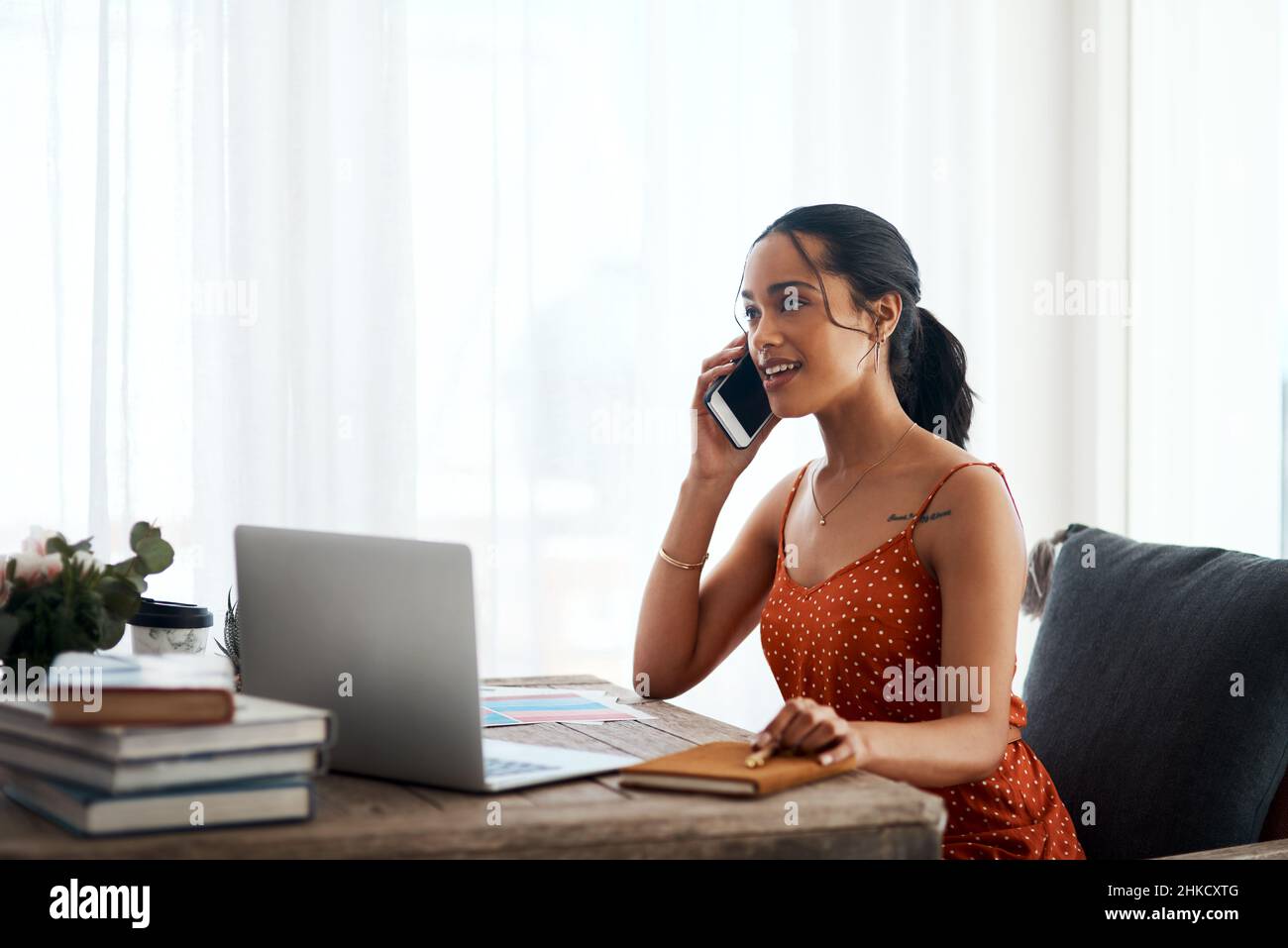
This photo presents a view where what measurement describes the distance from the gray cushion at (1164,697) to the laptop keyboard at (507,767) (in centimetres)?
73

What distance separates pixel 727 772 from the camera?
38.8 inches

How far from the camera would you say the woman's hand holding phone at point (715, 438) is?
1.77 m

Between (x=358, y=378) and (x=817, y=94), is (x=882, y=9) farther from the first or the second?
(x=358, y=378)

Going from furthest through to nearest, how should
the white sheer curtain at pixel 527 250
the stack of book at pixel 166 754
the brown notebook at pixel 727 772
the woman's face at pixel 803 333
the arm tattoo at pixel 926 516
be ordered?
the white sheer curtain at pixel 527 250, the woman's face at pixel 803 333, the arm tattoo at pixel 926 516, the brown notebook at pixel 727 772, the stack of book at pixel 166 754

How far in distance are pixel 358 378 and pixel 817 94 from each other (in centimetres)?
128

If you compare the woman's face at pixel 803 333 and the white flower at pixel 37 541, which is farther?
the woman's face at pixel 803 333

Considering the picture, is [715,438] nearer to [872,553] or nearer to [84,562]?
[872,553]

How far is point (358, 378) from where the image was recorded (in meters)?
2.63

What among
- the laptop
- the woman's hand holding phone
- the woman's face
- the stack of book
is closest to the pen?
the laptop

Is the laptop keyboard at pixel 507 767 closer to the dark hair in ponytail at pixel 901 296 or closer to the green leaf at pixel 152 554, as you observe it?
the green leaf at pixel 152 554

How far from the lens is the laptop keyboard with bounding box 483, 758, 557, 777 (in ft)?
3.47

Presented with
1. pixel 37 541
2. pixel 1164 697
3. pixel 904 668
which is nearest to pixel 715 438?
pixel 904 668

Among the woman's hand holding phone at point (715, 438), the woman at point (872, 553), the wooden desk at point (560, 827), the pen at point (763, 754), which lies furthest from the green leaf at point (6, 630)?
the woman's hand holding phone at point (715, 438)

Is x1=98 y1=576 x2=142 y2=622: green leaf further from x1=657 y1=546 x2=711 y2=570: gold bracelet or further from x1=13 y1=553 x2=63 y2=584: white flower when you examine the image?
x1=657 y1=546 x2=711 y2=570: gold bracelet
